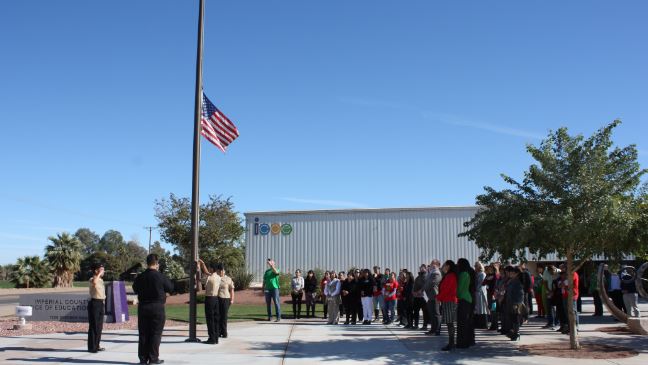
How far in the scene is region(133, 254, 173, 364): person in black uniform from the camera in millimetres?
9555

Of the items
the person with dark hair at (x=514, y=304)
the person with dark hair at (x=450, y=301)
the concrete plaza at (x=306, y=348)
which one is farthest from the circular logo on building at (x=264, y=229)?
the person with dark hair at (x=450, y=301)

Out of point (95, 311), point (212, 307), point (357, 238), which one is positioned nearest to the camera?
point (95, 311)

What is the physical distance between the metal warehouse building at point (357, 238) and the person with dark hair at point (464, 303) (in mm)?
21431

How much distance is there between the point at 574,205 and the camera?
10477 millimetres

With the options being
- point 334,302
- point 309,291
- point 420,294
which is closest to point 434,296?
point 420,294

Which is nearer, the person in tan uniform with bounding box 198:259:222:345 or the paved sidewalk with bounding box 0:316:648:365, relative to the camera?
the paved sidewalk with bounding box 0:316:648:365

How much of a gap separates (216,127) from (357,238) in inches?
800

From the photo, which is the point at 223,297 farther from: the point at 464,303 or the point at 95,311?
the point at 464,303

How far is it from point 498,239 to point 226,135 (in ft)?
23.5

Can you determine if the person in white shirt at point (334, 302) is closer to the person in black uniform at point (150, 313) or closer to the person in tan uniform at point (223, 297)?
the person in tan uniform at point (223, 297)

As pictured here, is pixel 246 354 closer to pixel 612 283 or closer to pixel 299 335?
pixel 299 335

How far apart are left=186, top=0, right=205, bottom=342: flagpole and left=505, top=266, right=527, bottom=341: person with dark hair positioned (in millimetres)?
6809

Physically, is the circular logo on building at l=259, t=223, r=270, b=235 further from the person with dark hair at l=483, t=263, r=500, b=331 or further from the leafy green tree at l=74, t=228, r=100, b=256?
the leafy green tree at l=74, t=228, r=100, b=256

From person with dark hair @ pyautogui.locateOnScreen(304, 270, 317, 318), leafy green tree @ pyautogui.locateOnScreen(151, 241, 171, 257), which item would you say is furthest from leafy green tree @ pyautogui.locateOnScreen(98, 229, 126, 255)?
person with dark hair @ pyautogui.locateOnScreen(304, 270, 317, 318)
